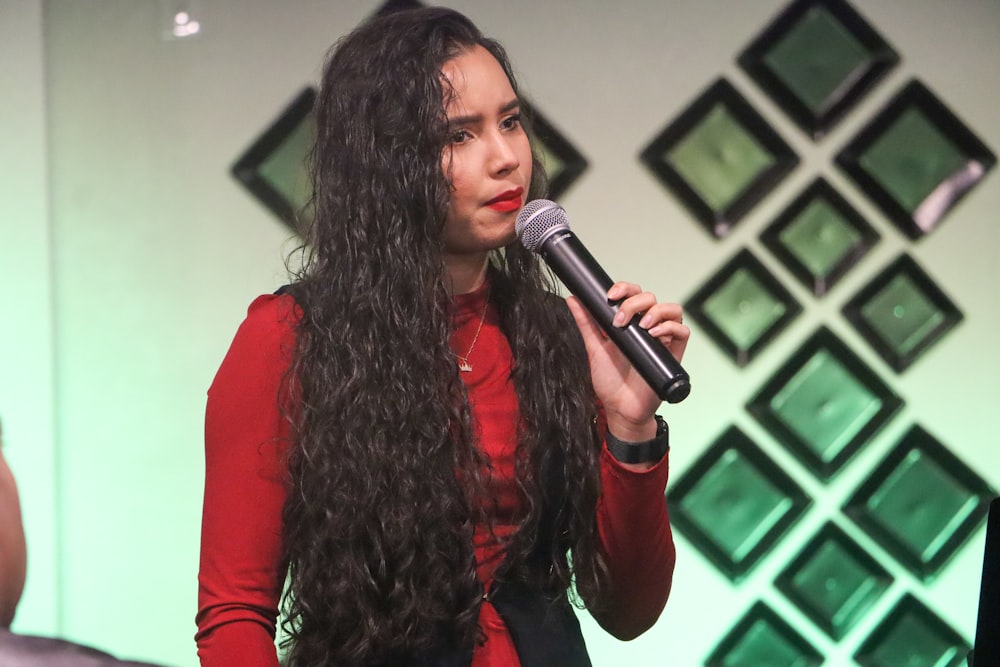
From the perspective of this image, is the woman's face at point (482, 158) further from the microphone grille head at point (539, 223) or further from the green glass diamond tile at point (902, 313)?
the green glass diamond tile at point (902, 313)

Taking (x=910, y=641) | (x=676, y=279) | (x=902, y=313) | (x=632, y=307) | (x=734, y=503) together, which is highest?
(x=676, y=279)

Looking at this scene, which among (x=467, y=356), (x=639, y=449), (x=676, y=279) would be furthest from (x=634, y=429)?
(x=676, y=279)

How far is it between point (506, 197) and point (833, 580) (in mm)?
1517

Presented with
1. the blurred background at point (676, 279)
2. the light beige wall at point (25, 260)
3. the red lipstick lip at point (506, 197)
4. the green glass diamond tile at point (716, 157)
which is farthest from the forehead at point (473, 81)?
the light beige wall at point (25, 260)

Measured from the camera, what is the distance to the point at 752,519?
2439mm

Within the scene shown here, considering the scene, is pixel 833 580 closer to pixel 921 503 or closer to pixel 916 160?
pixel 921 503

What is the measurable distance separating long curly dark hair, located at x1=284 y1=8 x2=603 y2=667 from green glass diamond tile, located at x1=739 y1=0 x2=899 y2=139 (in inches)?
44.5

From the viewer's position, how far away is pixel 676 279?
2387 millimetres

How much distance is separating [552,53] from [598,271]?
126 centimetres

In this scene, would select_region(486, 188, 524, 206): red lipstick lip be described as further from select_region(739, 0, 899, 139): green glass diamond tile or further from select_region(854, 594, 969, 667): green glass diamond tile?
select_region(854, 594, 969, 667): green glass diamond tile

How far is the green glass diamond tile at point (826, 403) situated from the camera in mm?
2420

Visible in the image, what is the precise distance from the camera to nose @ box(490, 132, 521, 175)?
1.27 metres

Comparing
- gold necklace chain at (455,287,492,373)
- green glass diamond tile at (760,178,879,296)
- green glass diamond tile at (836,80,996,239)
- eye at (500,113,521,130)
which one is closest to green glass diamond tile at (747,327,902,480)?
green glass diamond tile at (760,178,879,296)

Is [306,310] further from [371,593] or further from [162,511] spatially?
[162,511]
